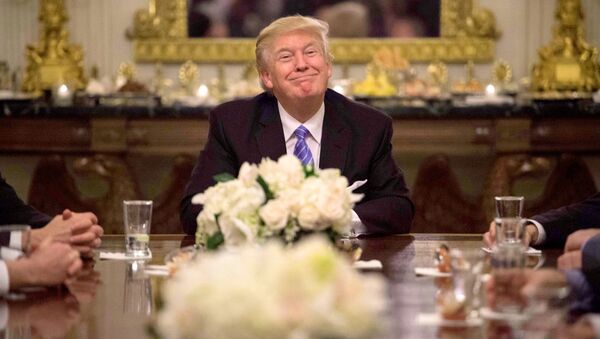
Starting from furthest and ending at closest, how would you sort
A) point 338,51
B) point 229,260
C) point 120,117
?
1. point 338,51
2. point 120,117
3. point 229,260

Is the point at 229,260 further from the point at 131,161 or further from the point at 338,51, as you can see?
the point at 338,51

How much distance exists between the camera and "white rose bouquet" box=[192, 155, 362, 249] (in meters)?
3.19

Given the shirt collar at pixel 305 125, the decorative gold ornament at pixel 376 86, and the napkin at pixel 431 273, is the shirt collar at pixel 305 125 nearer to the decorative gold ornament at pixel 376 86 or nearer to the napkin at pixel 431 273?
the napkin at pixel 431 273

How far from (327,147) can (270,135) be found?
22cm

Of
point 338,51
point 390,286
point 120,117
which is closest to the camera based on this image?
point 390,286

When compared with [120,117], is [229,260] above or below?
above

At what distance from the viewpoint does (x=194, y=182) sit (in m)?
4.86

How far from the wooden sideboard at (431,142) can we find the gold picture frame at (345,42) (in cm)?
161

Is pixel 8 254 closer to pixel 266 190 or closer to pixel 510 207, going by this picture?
pixel 266 190

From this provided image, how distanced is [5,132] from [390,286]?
18.8ft

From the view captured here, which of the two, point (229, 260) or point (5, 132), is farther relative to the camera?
point (5, 132)

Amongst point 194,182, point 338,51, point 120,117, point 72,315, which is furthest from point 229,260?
point 338,51

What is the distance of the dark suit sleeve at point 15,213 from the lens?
4.48 m

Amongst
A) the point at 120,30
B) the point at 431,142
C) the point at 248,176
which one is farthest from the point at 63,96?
the point at 248,176
